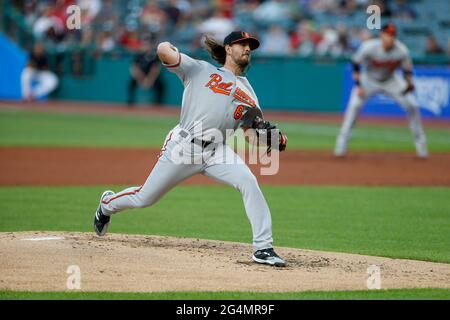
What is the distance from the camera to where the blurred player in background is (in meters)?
16.2

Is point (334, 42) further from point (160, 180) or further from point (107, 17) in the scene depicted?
point (160, 180)

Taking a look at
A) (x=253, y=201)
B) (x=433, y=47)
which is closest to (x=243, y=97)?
(x=253, y=201)

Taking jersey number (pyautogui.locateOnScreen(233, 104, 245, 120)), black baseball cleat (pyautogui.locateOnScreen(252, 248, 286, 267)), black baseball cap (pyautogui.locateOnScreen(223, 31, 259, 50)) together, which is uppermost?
black baseball cap (pyautogui.locateOnScreen(223, 31, 259, 50))

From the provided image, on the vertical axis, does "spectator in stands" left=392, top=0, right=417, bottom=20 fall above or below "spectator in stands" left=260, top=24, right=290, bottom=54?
above

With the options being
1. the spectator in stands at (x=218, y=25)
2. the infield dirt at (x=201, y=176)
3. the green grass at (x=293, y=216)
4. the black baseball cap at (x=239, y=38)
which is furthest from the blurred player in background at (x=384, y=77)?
the spectator in stands at (x=218, y=25)

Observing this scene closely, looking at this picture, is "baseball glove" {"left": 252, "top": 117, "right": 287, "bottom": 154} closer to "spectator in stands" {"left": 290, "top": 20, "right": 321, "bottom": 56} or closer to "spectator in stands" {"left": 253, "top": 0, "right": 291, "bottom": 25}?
"spectator in stands" {"left": 290, "top": 20, "right": 321, "bottom": 56}

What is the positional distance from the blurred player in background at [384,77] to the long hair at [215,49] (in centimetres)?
837

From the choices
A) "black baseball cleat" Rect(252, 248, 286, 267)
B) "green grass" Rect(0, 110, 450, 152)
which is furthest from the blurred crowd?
"black baseball cleat" Rect(252, 248, 286, 267)

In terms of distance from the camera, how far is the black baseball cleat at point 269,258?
25.3 ft

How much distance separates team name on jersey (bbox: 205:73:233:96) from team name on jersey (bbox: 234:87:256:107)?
0.22ft

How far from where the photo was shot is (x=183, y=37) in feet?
95.2
